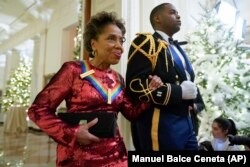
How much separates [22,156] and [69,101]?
176 inches

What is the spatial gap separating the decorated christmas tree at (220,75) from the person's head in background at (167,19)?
188 cm

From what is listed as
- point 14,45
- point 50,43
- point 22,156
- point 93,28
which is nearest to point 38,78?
point 50,43

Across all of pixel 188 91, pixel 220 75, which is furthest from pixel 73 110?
pixel 220 75

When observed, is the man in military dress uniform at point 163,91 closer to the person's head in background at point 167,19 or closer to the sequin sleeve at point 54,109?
the person's head in background at point 167,19

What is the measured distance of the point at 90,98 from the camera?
4.54 ft

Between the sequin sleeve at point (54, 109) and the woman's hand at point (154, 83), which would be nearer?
the sequin sleeve at point (54, 109)

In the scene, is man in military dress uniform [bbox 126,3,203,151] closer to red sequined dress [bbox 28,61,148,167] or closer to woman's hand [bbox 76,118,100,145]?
red sequined dress [bbox 28,61,148,167]

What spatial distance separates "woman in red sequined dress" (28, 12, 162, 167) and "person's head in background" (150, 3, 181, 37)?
289 millimetres

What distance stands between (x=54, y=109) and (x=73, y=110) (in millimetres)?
92

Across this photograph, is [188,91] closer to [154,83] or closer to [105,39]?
[154,83]

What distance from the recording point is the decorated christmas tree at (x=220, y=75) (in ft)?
11.2

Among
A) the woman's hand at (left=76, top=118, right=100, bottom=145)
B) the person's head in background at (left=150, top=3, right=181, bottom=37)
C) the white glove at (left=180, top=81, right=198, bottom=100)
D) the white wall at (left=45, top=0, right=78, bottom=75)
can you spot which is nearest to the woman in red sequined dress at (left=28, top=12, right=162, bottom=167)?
the woman's hand at (left=76, top=118, right=100, bottom=145)

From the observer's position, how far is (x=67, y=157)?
1.35 m

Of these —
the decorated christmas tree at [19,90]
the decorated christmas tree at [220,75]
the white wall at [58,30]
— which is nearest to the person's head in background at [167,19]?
the decorated christmas tree at [220,75]
